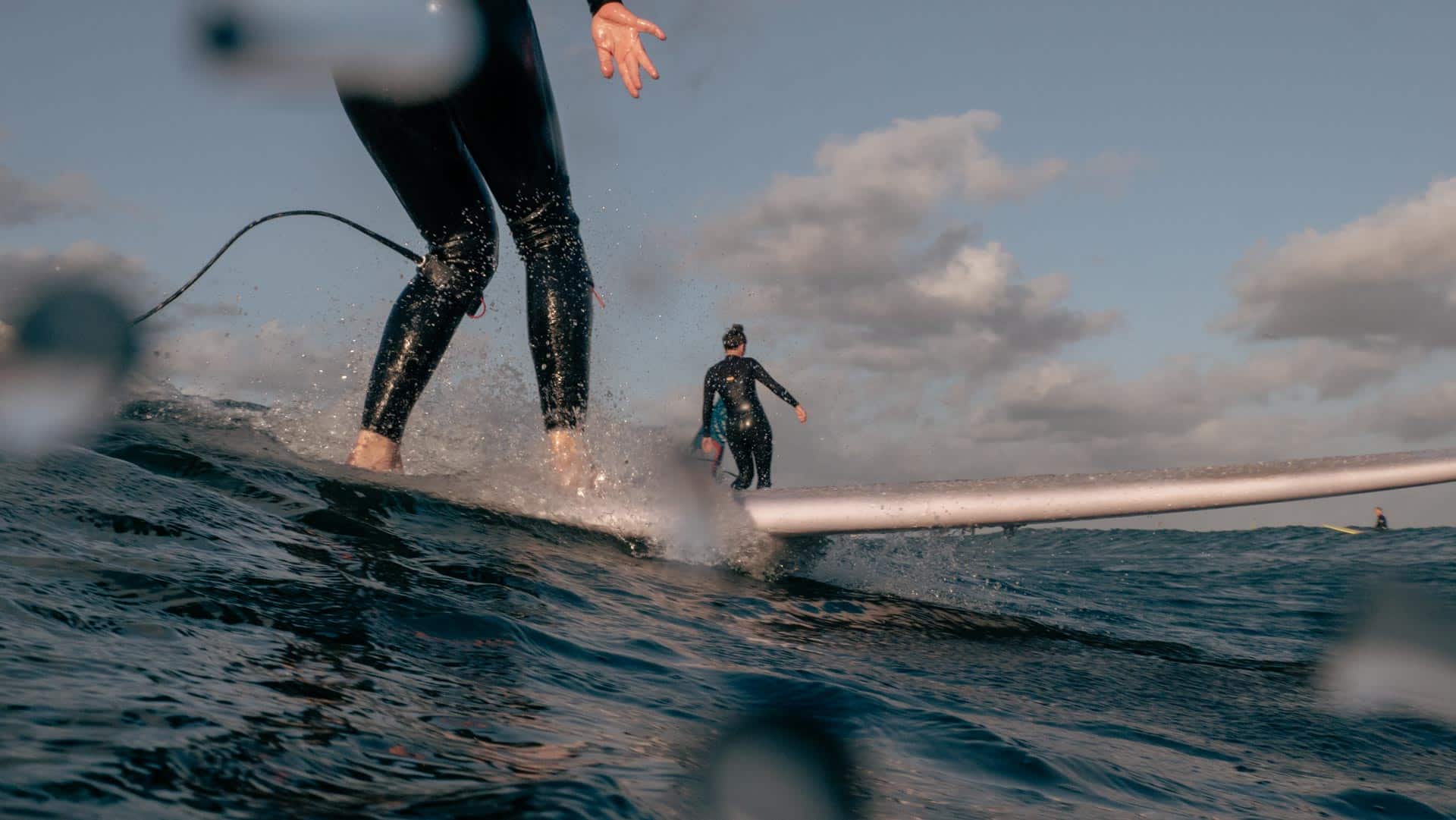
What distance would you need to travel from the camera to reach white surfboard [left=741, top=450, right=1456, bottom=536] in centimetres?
249

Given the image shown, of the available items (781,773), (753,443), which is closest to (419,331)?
(781,773)

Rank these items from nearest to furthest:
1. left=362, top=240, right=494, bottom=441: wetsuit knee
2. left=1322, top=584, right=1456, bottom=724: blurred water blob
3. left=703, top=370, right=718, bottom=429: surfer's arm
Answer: left=1322, top=584, right=1456, bottom=724: blurred water blob → left=362, top=240, right=494, bottom=441: wetsuit knee → left=703, top=370, right=718, bottom=429: surfer's arm

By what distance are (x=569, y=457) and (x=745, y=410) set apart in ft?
18.9

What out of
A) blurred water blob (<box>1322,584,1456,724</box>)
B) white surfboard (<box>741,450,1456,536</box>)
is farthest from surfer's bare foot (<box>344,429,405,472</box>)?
blurred water blob (<box>1322,584,1456,724</box>)

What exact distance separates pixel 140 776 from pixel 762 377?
7857 mm

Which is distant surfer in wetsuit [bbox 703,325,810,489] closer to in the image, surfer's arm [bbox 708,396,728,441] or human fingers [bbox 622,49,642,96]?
surfer's arm [bbox 708,396,728,441]

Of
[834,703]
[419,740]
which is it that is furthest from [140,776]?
[834,703]

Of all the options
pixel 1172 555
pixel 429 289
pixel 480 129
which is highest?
pixel 480 129

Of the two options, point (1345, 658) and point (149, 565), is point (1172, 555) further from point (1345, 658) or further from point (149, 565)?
point (149, 565)

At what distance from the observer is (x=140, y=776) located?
2.07ft

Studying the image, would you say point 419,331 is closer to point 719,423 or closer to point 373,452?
point 373,452

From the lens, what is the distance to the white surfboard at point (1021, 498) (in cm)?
249

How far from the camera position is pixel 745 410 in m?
8.29

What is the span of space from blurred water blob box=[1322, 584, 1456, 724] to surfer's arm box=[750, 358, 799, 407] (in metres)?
4.83
